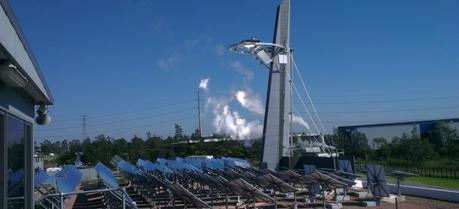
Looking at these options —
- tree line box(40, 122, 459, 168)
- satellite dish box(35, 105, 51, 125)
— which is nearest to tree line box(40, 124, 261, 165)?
tree line box(40, 122, 459, 168)

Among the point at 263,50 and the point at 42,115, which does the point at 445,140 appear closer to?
the point at 263,50

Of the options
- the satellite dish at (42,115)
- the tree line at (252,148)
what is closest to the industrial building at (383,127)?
the tree line at (252,148)

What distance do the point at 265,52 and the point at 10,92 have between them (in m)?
24.8

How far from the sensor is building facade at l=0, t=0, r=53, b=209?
432 centimetres

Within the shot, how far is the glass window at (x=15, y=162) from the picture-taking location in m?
6.01

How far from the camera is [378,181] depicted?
1941 centimetres

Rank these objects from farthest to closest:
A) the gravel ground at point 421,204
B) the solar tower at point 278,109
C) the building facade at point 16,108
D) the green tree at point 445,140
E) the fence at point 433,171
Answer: the green tree at point 445,140 → the solar tower at point 278,109 → the fence at point 433,171 → the gravel ground at point 421,204 → the building facade at point 16,108

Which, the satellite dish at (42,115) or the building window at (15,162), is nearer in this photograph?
the building window at (15,162)

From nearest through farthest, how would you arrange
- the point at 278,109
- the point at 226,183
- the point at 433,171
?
the point at 226,183 → the point at 278,109 → the point at 433,171

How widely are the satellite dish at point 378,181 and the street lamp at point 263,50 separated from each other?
437 inches

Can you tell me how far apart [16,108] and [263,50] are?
24276 mm

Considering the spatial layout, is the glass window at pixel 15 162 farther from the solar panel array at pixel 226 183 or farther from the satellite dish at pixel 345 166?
the satellite dish at pixel 345 166

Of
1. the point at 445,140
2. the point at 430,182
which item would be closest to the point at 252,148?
the point at 445,140

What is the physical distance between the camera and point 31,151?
8109 mm
